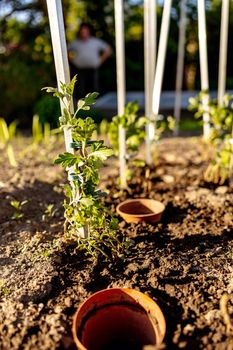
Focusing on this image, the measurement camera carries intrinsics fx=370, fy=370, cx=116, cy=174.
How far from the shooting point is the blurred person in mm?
6195

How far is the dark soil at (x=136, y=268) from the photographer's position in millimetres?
1643

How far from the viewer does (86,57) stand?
6.27 meters

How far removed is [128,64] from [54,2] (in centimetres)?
696

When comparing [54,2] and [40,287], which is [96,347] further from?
[54,2]

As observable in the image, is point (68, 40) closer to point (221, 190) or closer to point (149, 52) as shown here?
point (149, 52)

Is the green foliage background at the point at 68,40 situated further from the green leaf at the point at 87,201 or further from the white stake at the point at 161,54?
the green leaf at the point at 87,201

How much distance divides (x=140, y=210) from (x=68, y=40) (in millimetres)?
5848

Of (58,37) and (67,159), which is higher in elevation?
(58,37)

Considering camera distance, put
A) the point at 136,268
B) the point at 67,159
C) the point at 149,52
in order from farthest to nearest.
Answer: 1. the point at 149,52
2. the point at 136,268
3. the point at 67,159

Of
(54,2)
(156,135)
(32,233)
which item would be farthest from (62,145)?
(54,2)

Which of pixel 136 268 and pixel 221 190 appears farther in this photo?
pixel 221 190

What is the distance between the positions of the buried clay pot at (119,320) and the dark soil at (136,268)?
0.09 m

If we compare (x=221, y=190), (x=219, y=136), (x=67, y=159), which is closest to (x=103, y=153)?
(x=67, y=159)

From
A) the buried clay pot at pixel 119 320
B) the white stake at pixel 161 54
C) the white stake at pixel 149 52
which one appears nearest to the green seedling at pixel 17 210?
the buried clay pot at pixel 119 320
